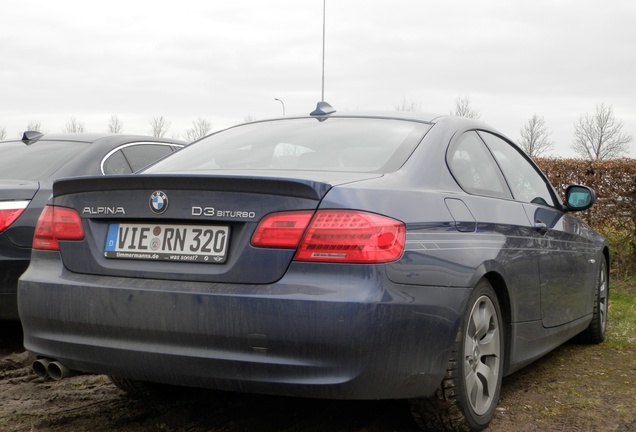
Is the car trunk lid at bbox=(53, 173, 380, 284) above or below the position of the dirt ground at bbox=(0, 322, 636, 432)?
above

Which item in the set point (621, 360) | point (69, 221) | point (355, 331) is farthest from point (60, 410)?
point (621, 360)

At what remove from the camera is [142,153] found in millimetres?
6562

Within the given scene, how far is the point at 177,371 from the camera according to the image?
3.16 metres

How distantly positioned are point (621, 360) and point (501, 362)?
6.37ft

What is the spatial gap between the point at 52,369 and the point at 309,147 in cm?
149

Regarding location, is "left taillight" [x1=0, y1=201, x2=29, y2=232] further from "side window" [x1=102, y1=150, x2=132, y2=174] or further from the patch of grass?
the patch of grass

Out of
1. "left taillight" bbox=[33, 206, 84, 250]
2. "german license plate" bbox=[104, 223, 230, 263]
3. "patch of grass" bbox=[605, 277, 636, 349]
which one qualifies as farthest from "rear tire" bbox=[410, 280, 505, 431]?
"patch of grass" bbox=[605, 277, 636, 349]

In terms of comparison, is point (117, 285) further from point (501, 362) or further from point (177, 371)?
point (501, 362)

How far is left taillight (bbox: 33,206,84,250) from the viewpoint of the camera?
11.4 ft

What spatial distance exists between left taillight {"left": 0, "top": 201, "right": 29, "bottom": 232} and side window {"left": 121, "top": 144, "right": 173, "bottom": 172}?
122 cm

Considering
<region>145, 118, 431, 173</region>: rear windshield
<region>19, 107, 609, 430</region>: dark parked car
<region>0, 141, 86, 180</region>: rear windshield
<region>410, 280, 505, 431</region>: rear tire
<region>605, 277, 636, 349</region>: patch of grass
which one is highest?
<region>145, 118, 431, 173</region>: rear windshield

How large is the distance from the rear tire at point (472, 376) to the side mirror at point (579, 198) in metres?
1.66

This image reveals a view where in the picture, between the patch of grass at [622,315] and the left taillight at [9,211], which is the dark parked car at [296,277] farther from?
the patch of grass at [622,315]

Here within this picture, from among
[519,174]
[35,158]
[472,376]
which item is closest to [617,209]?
[519,174]
